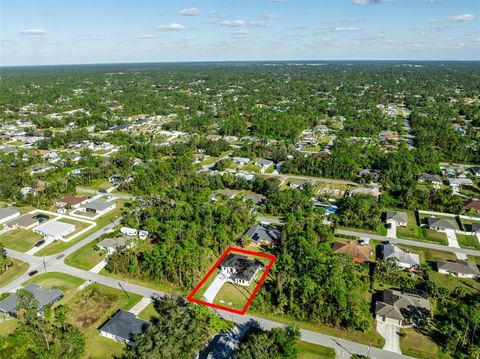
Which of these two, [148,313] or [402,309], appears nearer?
[402,309]

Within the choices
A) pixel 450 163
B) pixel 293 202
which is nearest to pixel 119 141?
pixel 293 202

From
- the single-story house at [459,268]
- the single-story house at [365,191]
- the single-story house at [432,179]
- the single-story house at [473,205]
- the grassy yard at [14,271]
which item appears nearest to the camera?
the single-story house at [459,268]

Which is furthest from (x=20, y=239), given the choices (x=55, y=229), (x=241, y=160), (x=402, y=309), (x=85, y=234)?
(x=402, y=309)

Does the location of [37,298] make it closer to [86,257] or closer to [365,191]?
[86,257]

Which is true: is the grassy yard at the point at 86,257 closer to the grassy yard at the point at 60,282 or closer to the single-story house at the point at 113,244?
the single-story house at the point at 113,244

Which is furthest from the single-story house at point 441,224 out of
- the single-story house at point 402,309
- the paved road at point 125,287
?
the paved road at point 125,287

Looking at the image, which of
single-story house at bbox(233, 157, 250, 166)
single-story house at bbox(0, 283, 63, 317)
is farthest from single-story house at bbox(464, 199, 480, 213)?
single-story house at bbox(0, 283, 63, 317)
